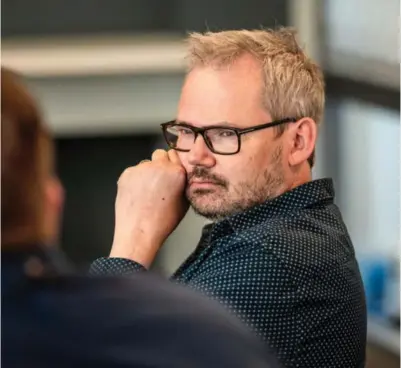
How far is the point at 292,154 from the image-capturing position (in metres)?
1.35

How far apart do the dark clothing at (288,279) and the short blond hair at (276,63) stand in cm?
16

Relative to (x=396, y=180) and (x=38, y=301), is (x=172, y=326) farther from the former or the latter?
(x=396, y=180)

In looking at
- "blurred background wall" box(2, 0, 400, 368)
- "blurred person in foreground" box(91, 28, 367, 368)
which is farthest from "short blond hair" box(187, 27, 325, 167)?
"blurred background wall" box(2, 0, 400, 368)

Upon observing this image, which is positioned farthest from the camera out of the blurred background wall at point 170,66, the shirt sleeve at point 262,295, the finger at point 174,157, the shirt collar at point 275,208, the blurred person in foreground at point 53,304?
the blurred background wall at point 170,66

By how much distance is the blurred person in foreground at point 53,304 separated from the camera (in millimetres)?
669

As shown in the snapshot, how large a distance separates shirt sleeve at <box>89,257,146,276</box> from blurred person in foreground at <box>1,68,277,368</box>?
445 millimetres

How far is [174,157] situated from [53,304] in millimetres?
737

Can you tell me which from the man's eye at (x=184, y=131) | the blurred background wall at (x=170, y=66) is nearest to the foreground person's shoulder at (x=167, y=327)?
the man's eye at (x=184, y=131)

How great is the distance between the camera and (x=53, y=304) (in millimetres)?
679

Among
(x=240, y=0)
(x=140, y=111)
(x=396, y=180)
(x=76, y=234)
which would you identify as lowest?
(x=76, y=234)

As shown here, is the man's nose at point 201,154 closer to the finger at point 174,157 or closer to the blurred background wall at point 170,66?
the finger at point 174,157

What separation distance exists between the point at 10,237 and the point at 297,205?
68 centimetres

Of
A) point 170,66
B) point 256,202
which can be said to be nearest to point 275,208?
point 256,202

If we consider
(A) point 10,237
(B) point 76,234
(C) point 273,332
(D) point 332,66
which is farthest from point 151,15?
(A) point 10,237
